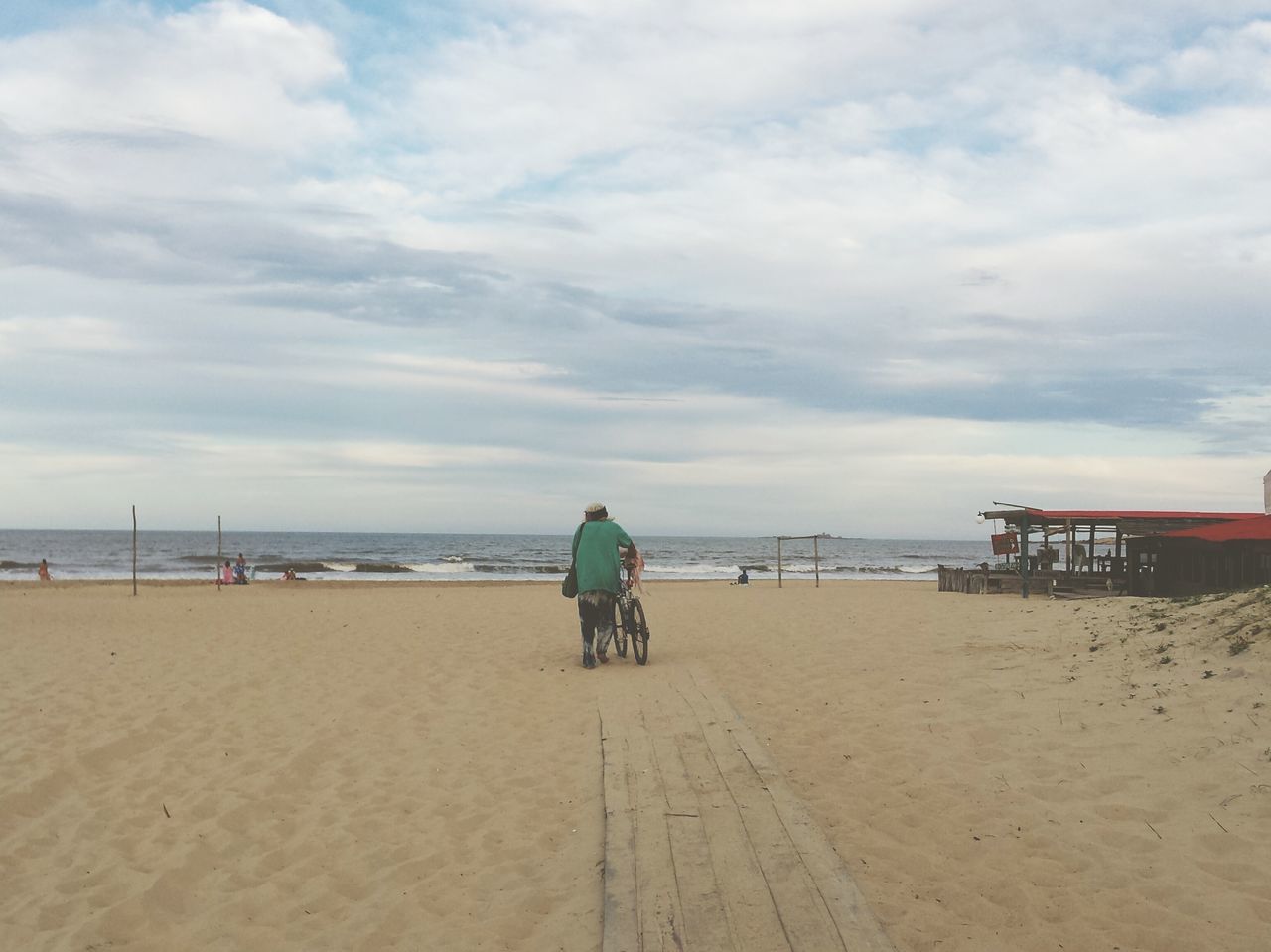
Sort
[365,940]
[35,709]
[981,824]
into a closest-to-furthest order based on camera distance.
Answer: [365,940] → [981,824] → [35,709]

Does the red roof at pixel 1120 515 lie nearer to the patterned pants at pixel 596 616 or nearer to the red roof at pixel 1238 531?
the red roof at pixel 1238 531

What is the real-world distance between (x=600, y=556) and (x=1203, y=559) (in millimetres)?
15254

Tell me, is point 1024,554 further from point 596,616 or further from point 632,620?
point 596,616

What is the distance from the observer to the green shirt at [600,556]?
10352 mm

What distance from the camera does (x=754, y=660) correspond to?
11.2 m

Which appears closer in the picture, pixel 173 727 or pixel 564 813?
pixel 564 813

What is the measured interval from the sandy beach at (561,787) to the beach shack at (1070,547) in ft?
34.7

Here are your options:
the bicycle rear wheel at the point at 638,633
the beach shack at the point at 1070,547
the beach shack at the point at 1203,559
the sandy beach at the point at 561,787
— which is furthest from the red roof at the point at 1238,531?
the bicycle rear wheel at the point at 638,633

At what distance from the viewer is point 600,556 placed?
10352 millimetres

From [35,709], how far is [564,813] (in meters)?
5.76

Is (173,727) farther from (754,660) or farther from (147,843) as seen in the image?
(754,660)

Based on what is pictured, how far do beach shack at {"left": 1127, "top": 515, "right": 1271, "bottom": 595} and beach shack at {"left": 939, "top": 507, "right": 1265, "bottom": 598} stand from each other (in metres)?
0.24

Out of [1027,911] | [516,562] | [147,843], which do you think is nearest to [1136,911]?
[1027,911]

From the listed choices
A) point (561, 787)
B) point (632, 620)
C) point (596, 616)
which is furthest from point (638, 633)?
point (561, 787)
